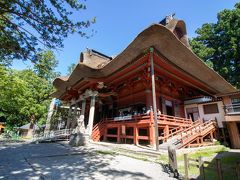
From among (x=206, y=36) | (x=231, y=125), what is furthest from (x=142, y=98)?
(x=206, y=36)

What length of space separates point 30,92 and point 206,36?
29.8 meters

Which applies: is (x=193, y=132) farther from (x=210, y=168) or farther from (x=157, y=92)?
(x=210, y=168)

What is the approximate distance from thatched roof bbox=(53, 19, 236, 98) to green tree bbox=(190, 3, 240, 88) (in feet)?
31.0

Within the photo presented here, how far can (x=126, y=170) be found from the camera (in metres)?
5.92

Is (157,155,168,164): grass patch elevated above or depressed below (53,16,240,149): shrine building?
below

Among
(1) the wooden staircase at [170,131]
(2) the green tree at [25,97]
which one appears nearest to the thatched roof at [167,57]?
(1) the wooden staircase at [170,131]

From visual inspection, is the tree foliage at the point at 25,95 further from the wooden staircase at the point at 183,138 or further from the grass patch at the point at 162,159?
the grass patch at the point at 162,159

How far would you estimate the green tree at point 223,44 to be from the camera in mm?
22766

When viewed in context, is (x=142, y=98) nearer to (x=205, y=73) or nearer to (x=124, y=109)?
(x=124, y=109)

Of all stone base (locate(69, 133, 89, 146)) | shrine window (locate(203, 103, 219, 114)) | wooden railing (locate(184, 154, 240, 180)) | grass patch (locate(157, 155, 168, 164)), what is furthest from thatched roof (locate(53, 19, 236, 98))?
wooden railing (locate(184, 154, 240, 180))

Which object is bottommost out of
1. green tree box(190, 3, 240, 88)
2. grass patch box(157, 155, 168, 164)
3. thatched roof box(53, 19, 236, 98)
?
grass patch box(157, 155, 168, 164)

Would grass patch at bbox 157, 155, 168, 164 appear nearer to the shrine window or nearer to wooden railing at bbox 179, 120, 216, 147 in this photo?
wooden railing at bbox 179, 120, 216, 147

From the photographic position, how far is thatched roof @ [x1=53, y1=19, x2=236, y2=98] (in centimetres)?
870

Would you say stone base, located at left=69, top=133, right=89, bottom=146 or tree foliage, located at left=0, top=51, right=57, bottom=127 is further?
tree foliage, located at left=0, top=51, right=57, bottom=127
